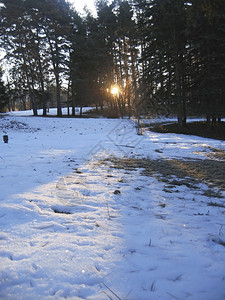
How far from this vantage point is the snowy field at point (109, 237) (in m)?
1.88

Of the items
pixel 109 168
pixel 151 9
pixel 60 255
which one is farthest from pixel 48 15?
pixel 60 255

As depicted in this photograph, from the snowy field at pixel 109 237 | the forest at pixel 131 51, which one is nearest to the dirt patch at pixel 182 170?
the snowy field at pixel 109 237

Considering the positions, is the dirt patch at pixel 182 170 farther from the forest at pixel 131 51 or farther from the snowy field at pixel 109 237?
the forest at pixel 131 51

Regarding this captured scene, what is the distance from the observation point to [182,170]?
238 inches

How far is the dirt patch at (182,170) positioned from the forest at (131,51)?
5175 mm

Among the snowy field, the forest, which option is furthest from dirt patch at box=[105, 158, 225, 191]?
the forest

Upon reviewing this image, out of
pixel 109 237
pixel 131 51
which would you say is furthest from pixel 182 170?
pixel 131 51

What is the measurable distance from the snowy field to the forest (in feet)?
21.0

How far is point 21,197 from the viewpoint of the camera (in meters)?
3.76

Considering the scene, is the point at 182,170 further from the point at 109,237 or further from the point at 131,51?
the point at 131,51

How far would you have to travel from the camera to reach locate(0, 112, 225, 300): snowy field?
6.17ft

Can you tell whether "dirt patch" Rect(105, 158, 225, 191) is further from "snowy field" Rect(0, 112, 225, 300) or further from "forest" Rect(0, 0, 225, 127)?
"forest" Rect(0, 0, 225, 127)

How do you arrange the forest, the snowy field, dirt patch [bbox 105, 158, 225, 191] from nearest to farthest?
the snowy field < dirt patch [bbox 105, 158, 225, 191] < the forest

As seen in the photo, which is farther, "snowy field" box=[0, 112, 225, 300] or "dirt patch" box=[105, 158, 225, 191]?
"dirt patch" box=[105, 158, 225, 191]
